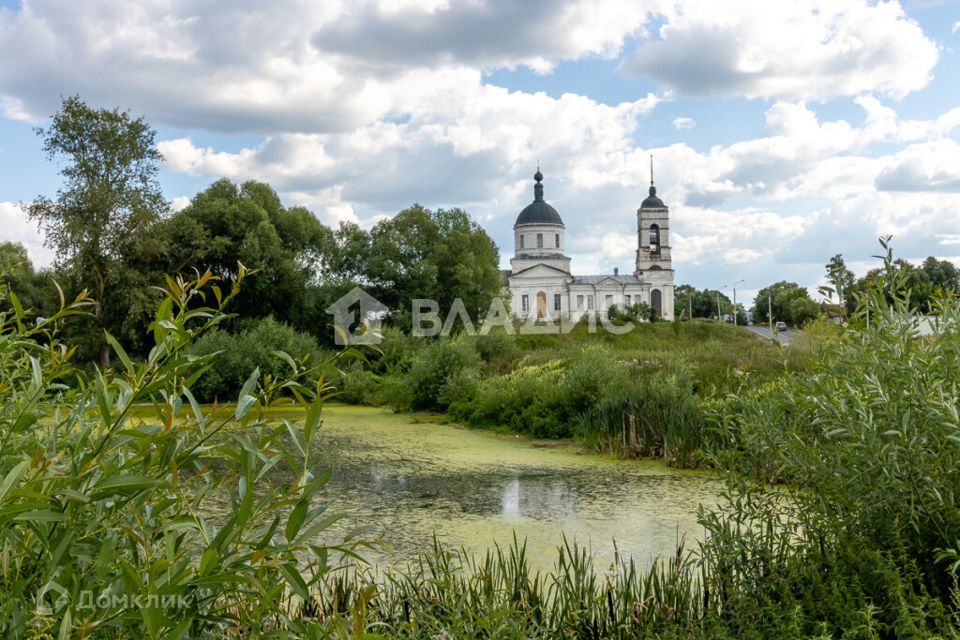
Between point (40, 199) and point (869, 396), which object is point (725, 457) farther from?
point (40, 199)

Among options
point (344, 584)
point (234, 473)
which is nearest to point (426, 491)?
point (344, 584)

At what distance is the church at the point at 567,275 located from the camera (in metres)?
58.2

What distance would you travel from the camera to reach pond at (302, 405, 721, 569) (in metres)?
5.89

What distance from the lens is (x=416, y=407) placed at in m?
16.3

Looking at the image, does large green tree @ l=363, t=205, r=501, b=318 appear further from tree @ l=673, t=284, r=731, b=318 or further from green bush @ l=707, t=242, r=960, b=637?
tree @ l=673, t=284, r=731, b=318

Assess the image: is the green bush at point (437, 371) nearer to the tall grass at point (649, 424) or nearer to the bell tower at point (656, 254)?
the tall grass at point (649, 424)

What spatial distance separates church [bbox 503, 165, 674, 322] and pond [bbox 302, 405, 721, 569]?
4456cm

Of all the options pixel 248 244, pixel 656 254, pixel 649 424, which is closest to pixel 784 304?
pixel 656 254

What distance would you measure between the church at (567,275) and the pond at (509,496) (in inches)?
1754

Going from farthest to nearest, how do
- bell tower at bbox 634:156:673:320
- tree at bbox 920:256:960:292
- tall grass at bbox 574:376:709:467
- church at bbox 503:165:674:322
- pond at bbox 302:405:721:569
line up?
bell tower at bbox 634:156:673:320 < church at bbox 503:165:674:322 < tree at bbox 920:256:960:292 < tall grass at bbox 574:376:709:467 < pond at bbox 302:405:721:569

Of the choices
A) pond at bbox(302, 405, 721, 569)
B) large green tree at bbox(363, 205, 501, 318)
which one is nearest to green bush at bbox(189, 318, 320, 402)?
pond at bbox(302, 405, 721, 569)

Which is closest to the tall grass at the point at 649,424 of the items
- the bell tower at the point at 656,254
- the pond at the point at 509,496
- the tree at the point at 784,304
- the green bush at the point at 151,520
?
the pond at the point at 509,496

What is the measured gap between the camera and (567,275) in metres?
58.7

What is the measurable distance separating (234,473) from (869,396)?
2.22m
